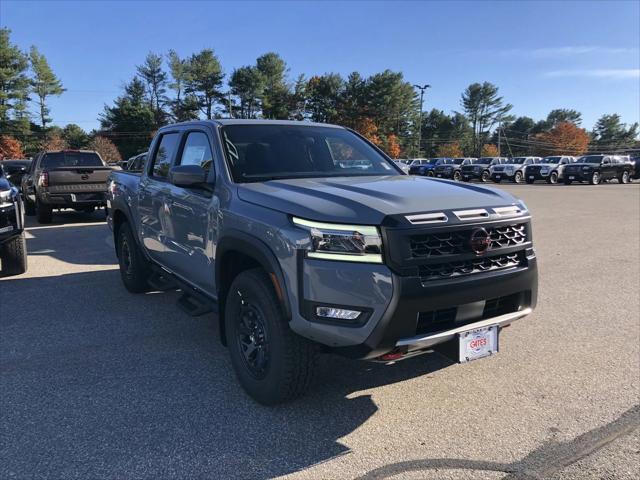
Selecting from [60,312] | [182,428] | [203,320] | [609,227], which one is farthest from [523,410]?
[609,227]

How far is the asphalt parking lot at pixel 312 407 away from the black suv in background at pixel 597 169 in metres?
28.8

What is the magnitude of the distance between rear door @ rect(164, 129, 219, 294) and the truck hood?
0.48 m

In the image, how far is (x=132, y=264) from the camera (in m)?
5.78

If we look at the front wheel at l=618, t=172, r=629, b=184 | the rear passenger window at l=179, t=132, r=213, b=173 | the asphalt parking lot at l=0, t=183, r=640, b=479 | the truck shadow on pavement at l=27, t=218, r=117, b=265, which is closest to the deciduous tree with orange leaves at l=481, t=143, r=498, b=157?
the front wheel at l=618, t=172, r=629, b=184

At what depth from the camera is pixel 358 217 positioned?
2725 mm

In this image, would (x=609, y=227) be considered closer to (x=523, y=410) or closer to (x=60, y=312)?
(x=523, y=410)

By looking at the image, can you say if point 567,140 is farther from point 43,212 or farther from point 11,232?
point 11,232

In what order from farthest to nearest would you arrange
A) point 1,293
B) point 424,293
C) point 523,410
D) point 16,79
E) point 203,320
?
point 16,79 < point 1,293 < point 203,320 < point 523,410 < point 424,293

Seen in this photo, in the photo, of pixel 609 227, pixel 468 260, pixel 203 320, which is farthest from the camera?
pixel 609 227

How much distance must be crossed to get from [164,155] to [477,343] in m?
3.49

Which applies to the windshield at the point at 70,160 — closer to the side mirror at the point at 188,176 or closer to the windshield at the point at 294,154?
the windshield at the point at 294,154

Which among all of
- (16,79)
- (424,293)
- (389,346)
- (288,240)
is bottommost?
(389,346)

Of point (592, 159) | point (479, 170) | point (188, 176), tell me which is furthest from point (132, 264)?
point (479, 170)

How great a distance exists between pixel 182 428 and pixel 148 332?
1850 mm
